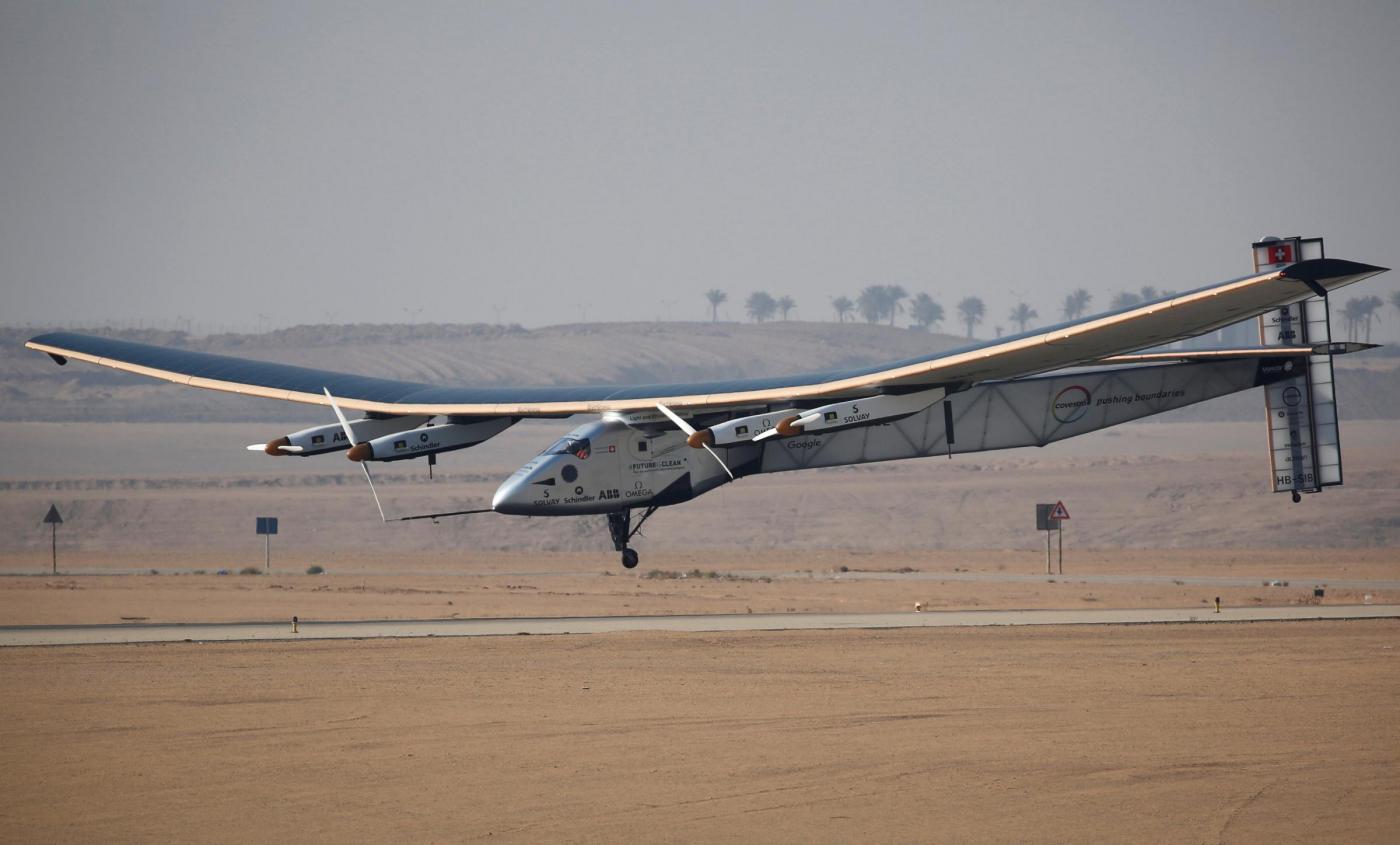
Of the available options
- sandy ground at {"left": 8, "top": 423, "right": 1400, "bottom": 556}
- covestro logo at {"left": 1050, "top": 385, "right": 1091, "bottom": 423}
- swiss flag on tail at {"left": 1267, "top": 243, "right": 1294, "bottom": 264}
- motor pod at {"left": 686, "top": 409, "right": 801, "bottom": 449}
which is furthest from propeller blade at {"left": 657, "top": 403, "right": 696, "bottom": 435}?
sandy ground at {"left": 8, "top": 423, "right": 1400, "bottom": 556}

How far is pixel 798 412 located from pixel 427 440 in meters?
8.74

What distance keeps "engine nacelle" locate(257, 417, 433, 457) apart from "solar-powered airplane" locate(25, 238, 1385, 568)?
4cm

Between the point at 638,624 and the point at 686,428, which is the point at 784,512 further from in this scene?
the point at 686,428

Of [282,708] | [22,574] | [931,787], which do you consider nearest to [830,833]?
[931,787]

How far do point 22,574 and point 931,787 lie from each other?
5310 cm

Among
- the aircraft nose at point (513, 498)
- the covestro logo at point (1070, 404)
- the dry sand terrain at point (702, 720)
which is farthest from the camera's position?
the covestro logo at point (1070, 404)

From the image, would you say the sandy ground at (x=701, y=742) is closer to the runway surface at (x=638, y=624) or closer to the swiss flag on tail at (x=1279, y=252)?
the runway surface at (x=638, y=624)

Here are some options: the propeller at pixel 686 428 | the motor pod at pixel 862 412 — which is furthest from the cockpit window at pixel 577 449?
the motor pod at pixel 862 412

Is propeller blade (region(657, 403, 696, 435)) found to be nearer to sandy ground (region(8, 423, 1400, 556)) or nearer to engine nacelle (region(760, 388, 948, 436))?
engine nacelle (region(760, 388, 948, 436))

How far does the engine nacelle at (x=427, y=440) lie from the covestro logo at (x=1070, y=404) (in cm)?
1251

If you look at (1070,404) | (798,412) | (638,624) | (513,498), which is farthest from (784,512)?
(798,412)

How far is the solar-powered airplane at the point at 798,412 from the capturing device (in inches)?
1403

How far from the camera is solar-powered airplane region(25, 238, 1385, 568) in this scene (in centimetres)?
3562

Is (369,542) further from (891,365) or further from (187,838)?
(187,838)
